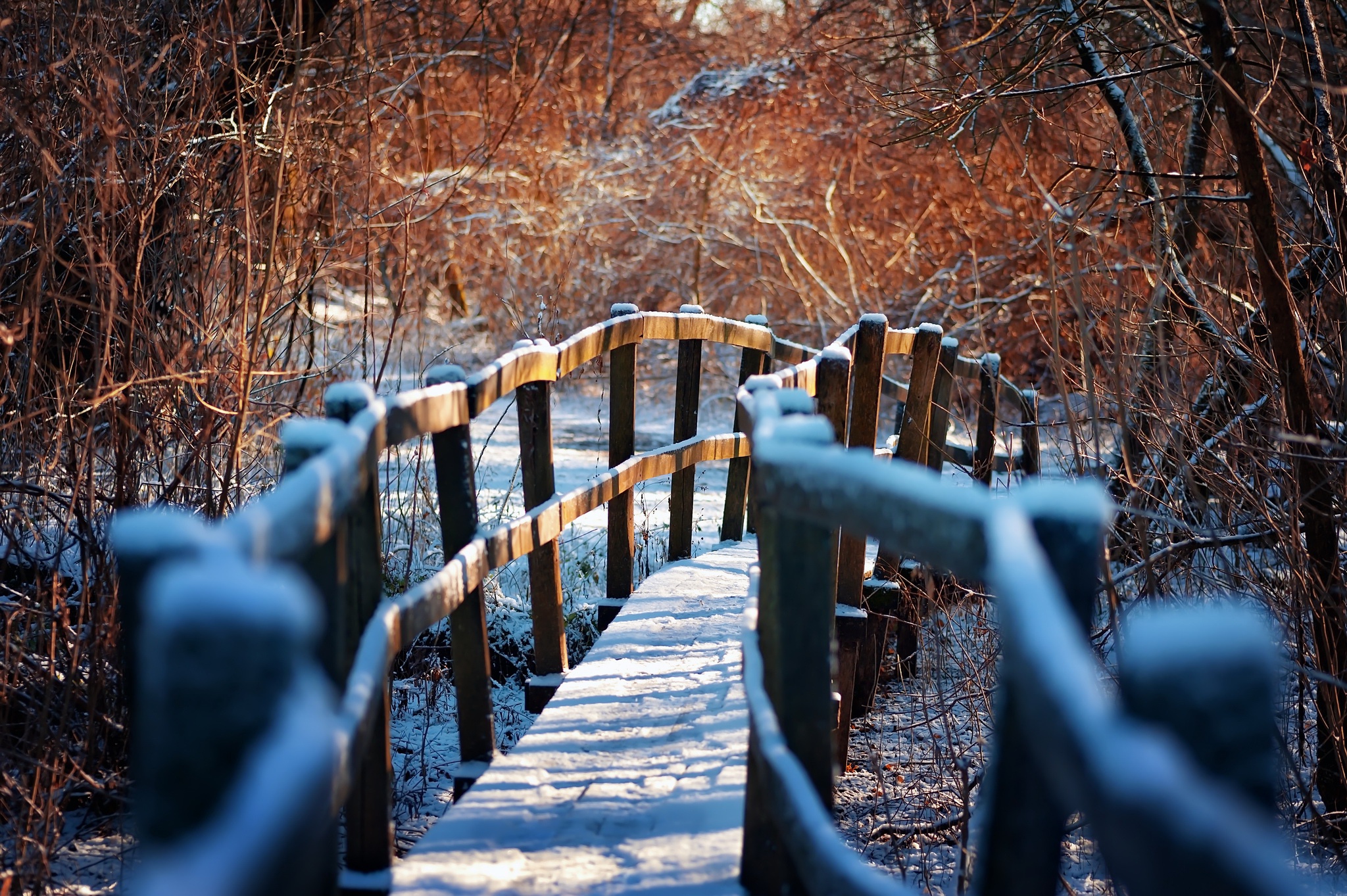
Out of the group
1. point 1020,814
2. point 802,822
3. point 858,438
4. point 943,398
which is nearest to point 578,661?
point 858,438

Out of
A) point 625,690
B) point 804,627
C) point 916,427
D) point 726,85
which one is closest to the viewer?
point 804,627

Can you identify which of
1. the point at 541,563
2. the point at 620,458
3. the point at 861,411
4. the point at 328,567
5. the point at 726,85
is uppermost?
the point at 726,85

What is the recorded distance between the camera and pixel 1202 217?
6.93 m

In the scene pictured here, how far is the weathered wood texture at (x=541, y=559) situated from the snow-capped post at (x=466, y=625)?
0.76 metres

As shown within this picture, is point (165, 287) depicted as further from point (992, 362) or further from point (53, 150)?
point (992, 362)

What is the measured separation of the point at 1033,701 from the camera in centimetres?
113

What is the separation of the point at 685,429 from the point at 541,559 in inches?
68.4

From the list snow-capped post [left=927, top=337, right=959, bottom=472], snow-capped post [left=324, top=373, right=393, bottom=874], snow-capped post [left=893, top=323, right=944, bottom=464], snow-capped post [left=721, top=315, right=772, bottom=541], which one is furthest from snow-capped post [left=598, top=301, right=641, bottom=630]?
snow-capped post [left=927, top=337, right=959, bottom=472]

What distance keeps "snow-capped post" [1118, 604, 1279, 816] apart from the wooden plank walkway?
1.40 meters

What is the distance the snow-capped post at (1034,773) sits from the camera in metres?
1.41

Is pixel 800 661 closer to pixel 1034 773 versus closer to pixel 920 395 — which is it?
pixel 1034 773

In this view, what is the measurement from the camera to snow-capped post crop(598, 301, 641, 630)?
Result: 450cm

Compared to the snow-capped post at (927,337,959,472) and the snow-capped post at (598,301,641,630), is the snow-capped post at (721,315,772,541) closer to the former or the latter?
the snow-capped post at (927,337,959,472)

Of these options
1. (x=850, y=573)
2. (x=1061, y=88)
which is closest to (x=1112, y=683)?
(x=850, y=573)
